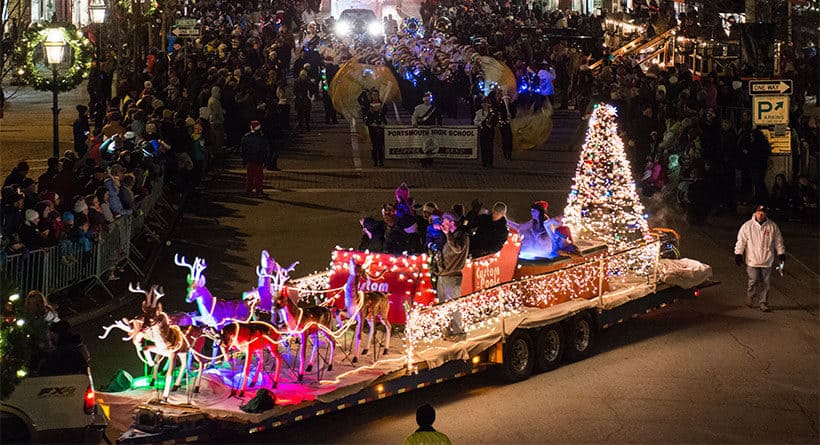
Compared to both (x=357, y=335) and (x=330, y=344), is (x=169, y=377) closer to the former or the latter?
(x=330, y=344)

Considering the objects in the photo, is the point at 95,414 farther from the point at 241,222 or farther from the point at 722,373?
the point at 241,222

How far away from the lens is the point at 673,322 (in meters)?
18.1

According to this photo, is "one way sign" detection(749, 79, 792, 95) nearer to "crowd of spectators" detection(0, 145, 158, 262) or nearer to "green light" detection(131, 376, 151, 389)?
"crowd of spectators" detection(0, 145, 158, 262)

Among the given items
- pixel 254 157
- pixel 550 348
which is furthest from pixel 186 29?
pixel 550 348

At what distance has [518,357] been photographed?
602 inches

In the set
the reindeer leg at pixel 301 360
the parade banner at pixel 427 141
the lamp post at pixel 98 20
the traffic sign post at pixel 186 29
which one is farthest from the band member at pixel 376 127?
the reindeer leg at pixel 301 360

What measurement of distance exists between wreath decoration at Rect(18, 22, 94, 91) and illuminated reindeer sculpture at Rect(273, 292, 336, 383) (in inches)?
591

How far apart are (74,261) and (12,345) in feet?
23.1

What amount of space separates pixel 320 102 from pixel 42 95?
1019 centimetres

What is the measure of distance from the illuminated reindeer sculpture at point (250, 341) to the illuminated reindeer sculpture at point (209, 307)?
0.33 metres

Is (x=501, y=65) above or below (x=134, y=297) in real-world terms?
above

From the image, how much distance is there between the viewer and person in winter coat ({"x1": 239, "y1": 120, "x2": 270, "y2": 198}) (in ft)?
85.1

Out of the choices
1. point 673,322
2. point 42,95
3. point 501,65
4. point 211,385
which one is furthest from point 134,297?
point 42,95

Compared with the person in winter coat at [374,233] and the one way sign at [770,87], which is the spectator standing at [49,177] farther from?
the one way sign at [770,87]
